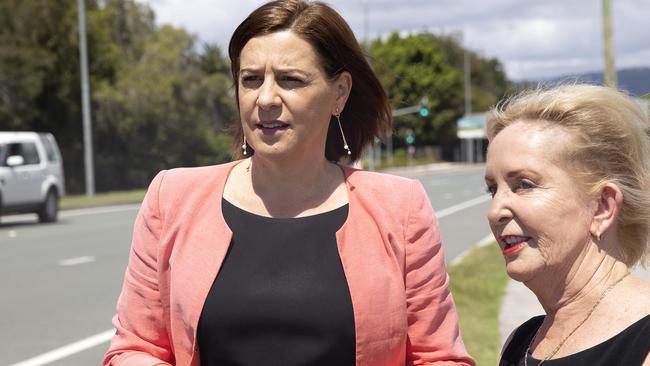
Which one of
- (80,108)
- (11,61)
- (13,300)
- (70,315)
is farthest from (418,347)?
(80,108)

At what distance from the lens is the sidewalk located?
8.13 metres

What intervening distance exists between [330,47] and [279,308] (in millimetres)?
734

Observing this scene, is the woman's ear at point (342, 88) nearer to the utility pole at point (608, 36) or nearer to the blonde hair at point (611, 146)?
the blonde hair at point (611, 146)

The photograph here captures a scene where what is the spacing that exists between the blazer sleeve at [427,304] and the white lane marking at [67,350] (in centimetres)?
548

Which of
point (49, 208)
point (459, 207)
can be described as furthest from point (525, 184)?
point (459, 207)

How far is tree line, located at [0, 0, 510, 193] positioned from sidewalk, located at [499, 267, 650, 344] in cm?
1825

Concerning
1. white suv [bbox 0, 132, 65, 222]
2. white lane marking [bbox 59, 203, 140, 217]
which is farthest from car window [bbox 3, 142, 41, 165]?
white lane marking [bbox 59, 203, 140, 217]

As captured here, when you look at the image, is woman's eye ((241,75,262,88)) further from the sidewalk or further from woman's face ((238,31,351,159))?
the sidewalk

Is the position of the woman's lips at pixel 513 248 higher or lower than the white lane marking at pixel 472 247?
higher

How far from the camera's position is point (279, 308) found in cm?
262

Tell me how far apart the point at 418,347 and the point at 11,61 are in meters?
36.0

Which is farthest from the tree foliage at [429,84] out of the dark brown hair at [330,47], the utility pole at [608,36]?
the dark brown hair at [330,47]

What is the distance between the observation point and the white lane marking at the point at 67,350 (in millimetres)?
7633

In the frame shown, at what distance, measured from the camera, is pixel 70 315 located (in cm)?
970
